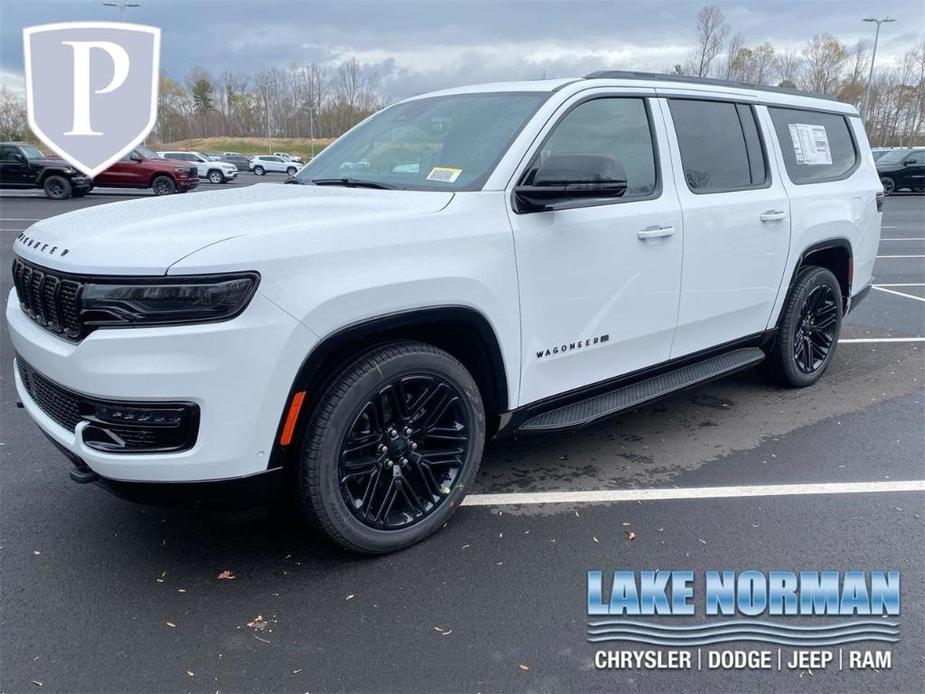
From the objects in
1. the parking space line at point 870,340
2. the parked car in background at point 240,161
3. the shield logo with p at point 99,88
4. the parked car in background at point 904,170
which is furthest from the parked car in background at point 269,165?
the parking space line at point 870,340

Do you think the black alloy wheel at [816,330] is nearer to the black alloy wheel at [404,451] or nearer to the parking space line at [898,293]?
the black alloy wheel at [404,451]

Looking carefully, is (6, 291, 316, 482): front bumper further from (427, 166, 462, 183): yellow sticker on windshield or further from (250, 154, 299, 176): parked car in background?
(250, 154, 299, 176): parked car in background

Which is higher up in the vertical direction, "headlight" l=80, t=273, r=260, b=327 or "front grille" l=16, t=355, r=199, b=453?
"headlight" l=80, t=273, r=260, b=327

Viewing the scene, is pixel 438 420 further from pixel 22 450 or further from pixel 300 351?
pixel 22 450

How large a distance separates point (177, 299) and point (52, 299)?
0.61 m

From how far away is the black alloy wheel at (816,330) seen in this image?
527cm

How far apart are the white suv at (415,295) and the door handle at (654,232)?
18 millimetres

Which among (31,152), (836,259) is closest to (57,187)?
(31,152)

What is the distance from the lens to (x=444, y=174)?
3.47 metres

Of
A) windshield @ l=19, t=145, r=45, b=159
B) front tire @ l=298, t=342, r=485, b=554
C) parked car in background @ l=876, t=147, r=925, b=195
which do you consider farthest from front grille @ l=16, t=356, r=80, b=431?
parked car in background @ l=876, t=147, r=925, b=195

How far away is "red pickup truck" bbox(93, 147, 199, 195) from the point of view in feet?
78.5

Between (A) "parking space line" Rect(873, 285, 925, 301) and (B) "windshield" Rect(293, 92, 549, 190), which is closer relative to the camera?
(B) "windshield" Rect(293, 92, 549, 190)

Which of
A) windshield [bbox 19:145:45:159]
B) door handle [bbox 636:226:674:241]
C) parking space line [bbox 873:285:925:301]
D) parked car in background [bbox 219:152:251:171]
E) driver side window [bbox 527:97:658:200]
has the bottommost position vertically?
parking space line [bbox 873:285:925:301]

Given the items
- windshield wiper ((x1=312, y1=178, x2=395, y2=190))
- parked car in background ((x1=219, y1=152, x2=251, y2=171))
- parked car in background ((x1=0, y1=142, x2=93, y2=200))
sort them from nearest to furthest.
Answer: windshield wiper ((x1=312, y1=178, x2=395, y2=190))
parked car in background ((x1=0, y1=142, x2=93, y2=200))
parked car in background ((x1=219, y1=152, x2=251, y2=171))
